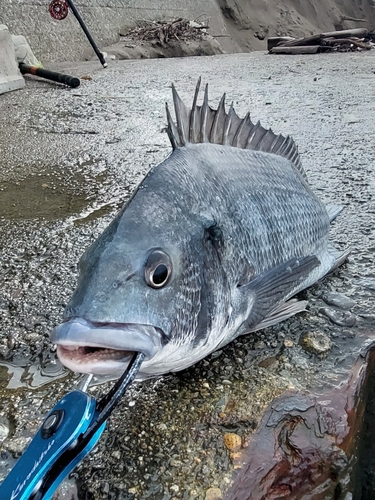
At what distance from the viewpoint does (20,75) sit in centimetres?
705

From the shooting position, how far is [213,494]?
4.14ft

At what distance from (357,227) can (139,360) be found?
6.32 feet

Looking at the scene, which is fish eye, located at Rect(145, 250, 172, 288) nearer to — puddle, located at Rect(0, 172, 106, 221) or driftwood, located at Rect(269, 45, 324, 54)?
puddle, located at Rect(0, 172, 106, 221)

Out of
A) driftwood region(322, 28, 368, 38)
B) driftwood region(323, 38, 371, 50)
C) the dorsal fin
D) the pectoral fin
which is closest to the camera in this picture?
the pectoral fin

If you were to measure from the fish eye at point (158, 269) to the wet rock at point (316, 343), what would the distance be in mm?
709

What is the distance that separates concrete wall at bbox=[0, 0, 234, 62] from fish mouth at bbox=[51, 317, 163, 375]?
961cm

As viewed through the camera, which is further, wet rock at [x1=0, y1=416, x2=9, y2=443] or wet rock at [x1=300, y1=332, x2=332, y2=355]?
wet rock at [x1=300, y1=332, x2=332, y2=355]

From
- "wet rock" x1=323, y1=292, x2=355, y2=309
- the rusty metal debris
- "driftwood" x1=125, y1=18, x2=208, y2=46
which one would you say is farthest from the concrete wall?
"wet rock" x1=323, y1=292, x2=355, y2=309

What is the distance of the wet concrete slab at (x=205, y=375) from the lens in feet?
4.38

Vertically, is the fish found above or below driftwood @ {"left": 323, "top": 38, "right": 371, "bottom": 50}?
above

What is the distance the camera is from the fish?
1.19 meters

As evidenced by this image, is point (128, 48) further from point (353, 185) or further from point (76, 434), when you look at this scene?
point (76, 434)

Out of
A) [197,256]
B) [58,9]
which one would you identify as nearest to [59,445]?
[197,256]

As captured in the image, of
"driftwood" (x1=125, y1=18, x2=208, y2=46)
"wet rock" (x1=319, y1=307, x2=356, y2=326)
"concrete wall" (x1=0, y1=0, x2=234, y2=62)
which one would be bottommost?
"driftwood" (x1=125, y1=18, x2=208, y2=46)
